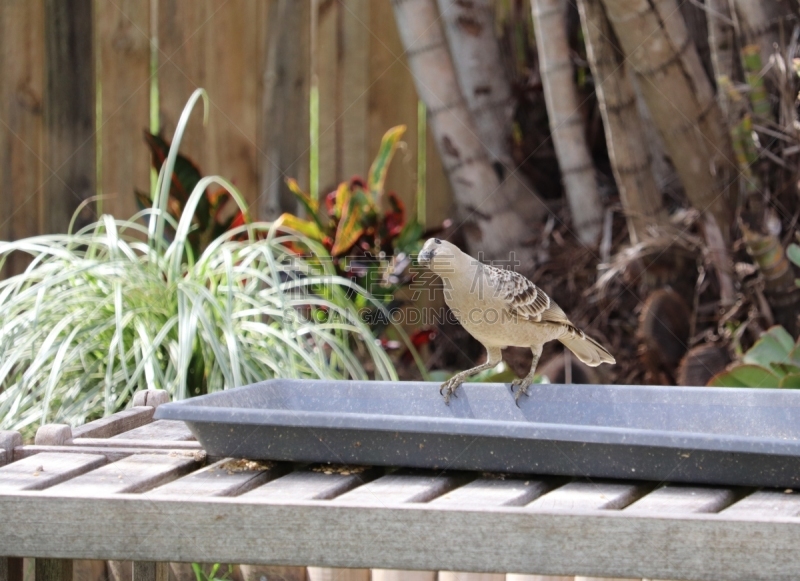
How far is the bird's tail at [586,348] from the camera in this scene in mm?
3197

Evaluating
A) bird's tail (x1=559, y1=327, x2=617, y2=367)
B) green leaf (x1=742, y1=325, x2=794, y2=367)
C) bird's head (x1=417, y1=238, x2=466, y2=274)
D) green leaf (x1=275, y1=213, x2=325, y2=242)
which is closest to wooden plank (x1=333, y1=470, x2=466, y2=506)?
bird's head (x1=417, y1=238, x2=466, y2=274)

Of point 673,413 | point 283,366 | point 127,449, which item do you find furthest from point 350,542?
point 283,366

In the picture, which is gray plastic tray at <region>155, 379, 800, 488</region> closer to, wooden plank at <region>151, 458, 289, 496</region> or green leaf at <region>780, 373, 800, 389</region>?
wooden plank at <region>151, 458, 289, 496</region>

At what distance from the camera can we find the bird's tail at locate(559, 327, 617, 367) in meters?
3.20

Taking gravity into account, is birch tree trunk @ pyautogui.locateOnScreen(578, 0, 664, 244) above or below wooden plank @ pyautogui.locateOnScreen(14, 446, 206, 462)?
above

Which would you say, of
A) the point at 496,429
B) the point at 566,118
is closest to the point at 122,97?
the point at 566,118

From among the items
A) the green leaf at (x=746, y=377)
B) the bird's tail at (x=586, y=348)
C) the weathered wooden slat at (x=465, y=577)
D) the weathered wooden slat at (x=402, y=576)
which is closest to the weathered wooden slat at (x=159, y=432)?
the weathered wooden slat at (x=402, y=576)

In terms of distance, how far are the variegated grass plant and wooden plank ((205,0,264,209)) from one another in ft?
4.19

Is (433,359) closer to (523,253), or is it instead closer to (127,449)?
(523,253)

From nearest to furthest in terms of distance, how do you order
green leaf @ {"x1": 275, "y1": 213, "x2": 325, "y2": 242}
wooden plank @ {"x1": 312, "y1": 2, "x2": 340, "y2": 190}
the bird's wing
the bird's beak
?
1. the bird's beak
2. the bird's wing
3. green leaf @ {"x1": 275, "y1": 213, "x2": 325, "y2": 242}
4. wooden plank @ {"x1": 312, "y1": 2, "x2": 340, "y2": 190}

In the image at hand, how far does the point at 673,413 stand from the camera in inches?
A: 86.7

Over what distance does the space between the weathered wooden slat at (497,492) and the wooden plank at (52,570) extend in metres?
0.95

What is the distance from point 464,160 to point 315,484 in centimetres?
A: 336

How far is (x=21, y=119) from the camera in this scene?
457 centimetres
